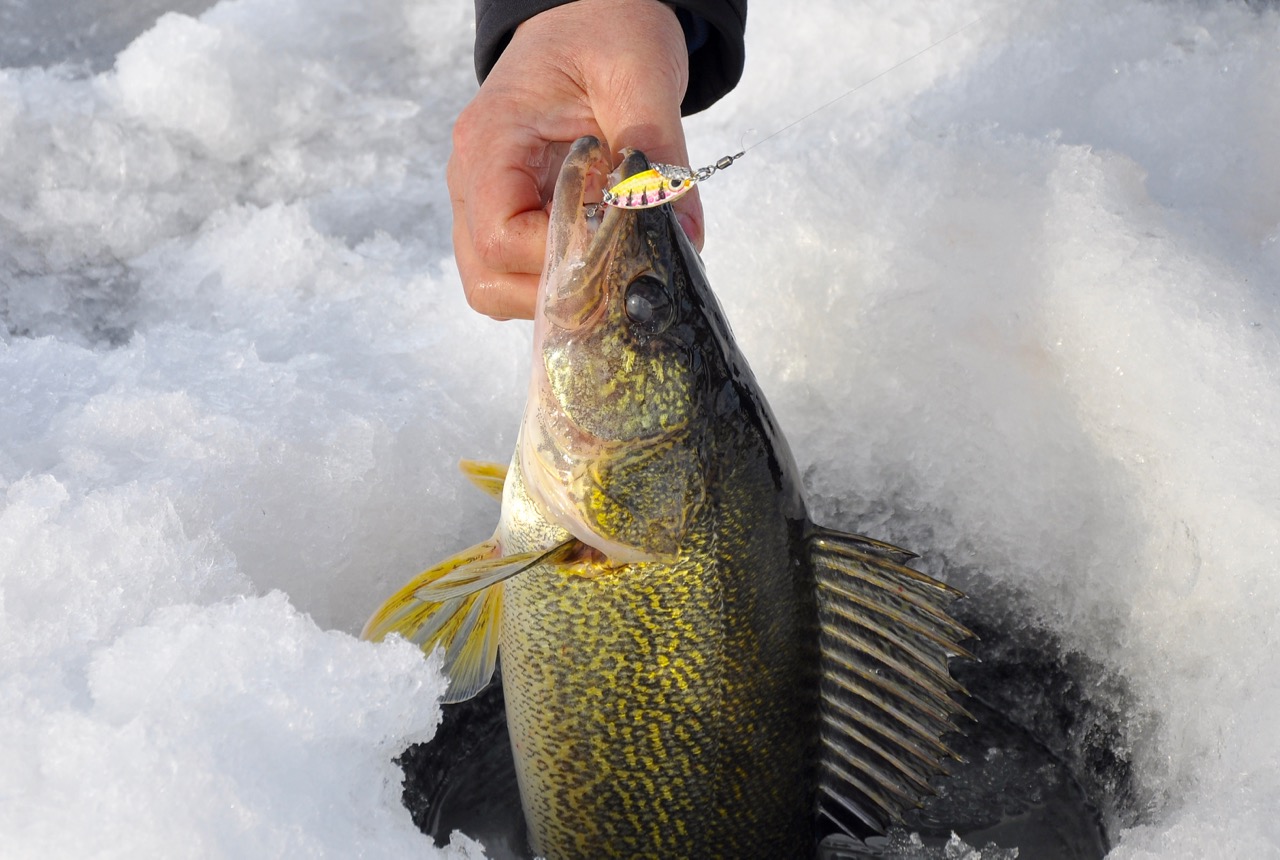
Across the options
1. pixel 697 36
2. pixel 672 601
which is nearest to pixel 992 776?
pixel 672 601

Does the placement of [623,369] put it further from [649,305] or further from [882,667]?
[882,667]

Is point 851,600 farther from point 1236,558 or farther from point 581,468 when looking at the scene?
point 1236,558

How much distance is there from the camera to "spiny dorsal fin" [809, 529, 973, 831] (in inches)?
69.8

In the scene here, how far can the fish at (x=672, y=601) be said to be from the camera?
1685 mm

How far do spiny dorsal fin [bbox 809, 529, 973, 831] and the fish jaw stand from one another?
283mm

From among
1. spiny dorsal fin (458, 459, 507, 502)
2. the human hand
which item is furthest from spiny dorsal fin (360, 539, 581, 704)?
the human hand

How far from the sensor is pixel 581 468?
171 centimetres

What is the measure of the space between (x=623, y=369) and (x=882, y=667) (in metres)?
0.67

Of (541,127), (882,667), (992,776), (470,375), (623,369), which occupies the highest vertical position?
(541,127)

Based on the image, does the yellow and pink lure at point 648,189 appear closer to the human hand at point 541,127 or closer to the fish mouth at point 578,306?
the fish mouth at point 578,306

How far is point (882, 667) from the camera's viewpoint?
1.80m

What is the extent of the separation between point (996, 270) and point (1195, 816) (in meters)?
1.34

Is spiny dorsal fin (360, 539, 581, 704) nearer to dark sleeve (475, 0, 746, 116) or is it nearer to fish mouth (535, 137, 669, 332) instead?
fish mouth (535, 137, 669, 332)

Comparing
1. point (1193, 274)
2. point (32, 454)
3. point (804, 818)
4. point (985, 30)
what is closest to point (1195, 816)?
point (804, 818)
